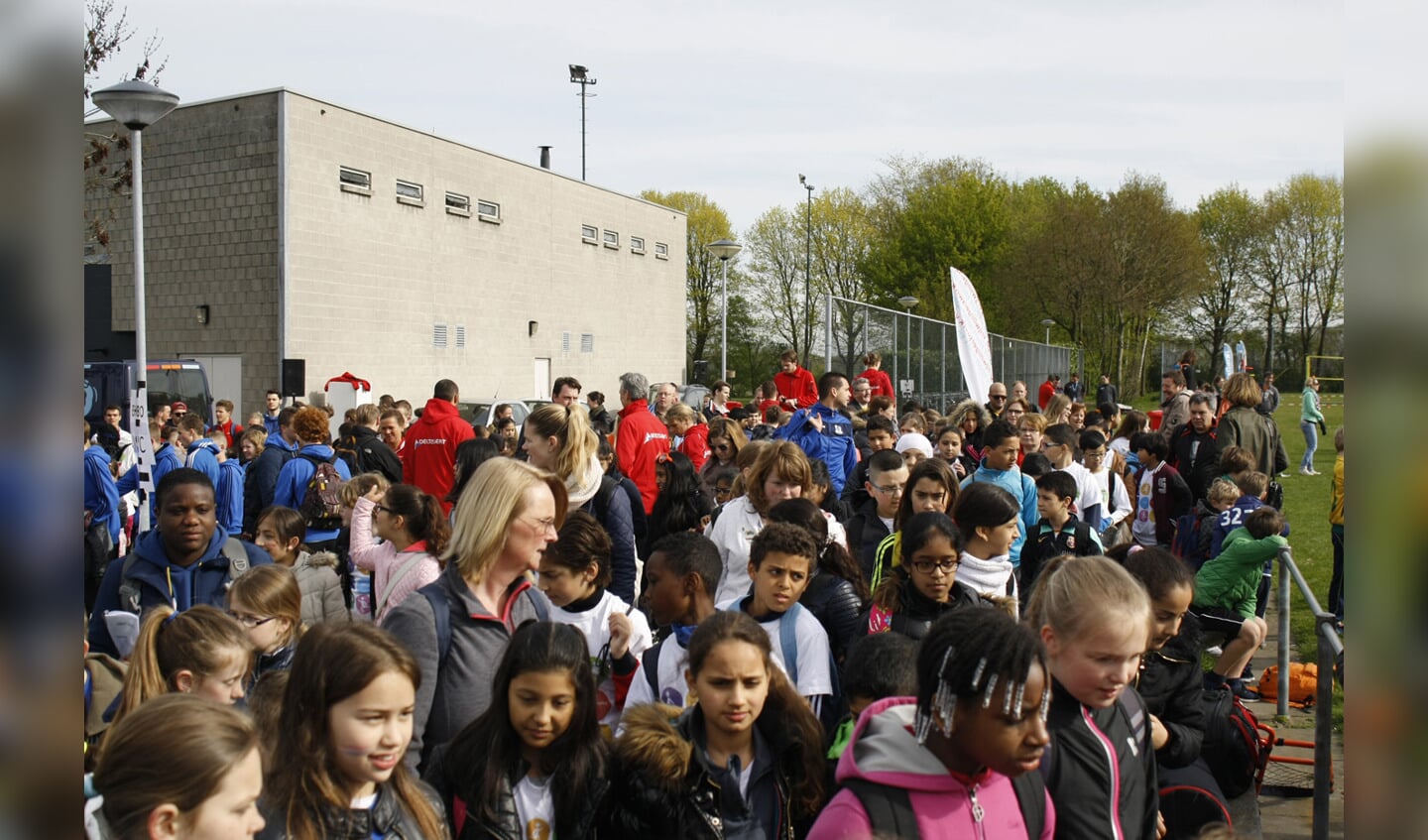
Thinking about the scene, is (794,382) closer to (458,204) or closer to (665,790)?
(665,790)

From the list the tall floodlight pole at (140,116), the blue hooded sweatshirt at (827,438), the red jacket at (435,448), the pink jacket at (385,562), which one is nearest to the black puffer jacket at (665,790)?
the pink jacket at (385,562)

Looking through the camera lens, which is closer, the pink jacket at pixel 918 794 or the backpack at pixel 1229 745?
the pink jacket at pixel 918 794

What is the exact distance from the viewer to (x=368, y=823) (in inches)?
104

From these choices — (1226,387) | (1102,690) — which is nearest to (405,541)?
(1102,690)

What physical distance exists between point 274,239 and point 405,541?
20.7m

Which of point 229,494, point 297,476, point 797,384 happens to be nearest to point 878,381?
point 797,384

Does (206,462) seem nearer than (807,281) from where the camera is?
Yes

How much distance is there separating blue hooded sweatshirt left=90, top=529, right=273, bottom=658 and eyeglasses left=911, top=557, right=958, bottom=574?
2.78 m

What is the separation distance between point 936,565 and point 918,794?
1.91 metres

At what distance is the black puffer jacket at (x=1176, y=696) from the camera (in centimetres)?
359

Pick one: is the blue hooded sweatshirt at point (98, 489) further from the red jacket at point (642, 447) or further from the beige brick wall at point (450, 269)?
the beige brick wall at point (450, 269)

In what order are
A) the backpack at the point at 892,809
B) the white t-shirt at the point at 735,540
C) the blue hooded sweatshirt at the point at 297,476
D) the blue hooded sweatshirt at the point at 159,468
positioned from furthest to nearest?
the blue hooded sweatshirt at the point at 159,468 < the blue hooded sweatshirt at the point at 297,476 < the white t-shirt at the point at 735,540 < the backpack at the point at 892,809

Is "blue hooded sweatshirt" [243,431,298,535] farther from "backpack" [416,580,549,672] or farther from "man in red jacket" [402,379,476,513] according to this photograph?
"backpack" [416,580,549,672]

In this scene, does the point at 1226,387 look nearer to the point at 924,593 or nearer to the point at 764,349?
the point at 924,593
